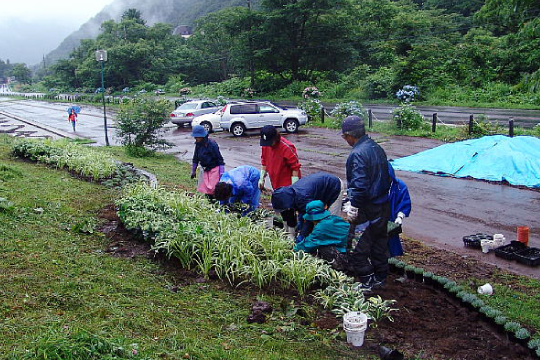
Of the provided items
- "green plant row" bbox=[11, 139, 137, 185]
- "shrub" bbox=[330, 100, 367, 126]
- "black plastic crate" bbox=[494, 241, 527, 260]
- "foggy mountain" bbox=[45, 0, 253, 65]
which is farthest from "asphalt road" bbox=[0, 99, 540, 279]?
"foggy mountain" bbox=[45, 0, 253, 65]

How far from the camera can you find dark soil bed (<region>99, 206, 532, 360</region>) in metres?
4.14

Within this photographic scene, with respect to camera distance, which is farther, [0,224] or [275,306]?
[0,224]

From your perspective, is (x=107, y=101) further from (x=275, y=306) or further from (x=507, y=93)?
(x=275, y=306)

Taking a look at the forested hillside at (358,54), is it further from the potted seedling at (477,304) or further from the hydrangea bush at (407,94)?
the potted seedling at (477,304)

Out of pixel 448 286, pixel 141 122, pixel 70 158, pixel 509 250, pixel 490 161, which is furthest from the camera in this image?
pixel 141 122

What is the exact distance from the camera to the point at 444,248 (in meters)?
7.61

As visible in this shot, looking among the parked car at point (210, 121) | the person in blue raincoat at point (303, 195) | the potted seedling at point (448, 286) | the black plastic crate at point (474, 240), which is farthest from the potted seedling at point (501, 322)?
the parked car at point (210, 121)

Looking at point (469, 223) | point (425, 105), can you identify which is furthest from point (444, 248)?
point (425, 105)

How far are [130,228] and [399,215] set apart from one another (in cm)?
332

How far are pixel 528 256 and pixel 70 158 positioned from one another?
29.9 ft

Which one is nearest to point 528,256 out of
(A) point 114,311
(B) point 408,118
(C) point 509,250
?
(C) point 509,250

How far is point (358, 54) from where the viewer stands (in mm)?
44531

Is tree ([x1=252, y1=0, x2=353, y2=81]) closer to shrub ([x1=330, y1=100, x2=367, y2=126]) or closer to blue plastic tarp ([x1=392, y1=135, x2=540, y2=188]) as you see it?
shrub ([x1=330, y1=100, x2=367, y2=126])

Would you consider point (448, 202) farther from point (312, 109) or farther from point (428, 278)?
point (312, 109)
